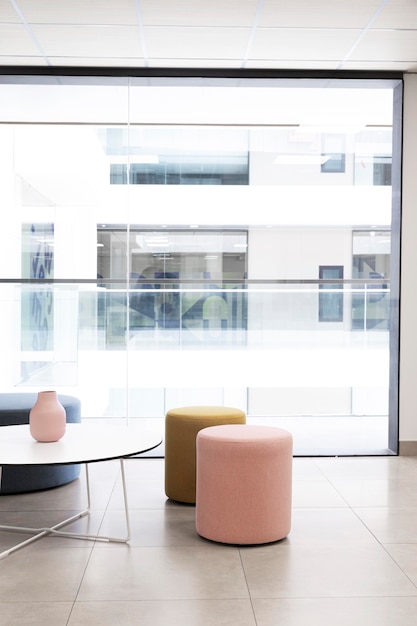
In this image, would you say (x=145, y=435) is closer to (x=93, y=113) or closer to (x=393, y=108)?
(x=93, y=113)

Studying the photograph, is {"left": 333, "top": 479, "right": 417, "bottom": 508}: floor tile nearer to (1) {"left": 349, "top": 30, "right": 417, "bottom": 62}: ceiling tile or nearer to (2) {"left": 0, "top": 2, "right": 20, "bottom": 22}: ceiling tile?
(1) {"left": 349, "top": 30, "right": 417, "bottom": 62}: ceiling tile

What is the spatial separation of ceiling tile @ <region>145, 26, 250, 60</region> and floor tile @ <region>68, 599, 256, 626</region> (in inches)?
144

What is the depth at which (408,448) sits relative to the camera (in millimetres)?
6164

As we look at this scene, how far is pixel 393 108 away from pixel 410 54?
0.67m

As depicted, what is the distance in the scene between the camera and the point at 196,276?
246 inches

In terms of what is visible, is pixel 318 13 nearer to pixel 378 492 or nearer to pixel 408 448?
pixel 378 492

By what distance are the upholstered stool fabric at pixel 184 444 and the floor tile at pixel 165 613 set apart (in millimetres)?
1442

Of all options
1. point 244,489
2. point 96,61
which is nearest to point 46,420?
point 244,489

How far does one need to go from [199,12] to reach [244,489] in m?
2.99

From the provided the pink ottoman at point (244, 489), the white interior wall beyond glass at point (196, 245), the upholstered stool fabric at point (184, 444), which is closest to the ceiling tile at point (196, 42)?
the white interior wall beyond glass at point (196, 245)

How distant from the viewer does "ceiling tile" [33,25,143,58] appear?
509 cm

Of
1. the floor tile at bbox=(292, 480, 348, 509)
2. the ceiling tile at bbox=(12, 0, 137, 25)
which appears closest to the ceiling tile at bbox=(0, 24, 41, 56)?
the ceiling tile at bbox=(12, 0, 137, 25)

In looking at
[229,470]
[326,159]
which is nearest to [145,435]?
[229,470]

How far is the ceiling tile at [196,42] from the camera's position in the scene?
5.11 meters
